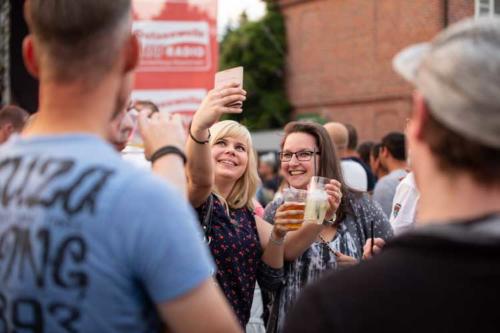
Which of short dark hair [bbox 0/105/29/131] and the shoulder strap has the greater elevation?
short dark hair [bbox 0/105/29/131]

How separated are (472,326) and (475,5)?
21.2 metres

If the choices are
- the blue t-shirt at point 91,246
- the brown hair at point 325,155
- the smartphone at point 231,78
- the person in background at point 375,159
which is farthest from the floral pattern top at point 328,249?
the person in background at point 375,159

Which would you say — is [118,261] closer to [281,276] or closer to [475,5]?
[281,276]

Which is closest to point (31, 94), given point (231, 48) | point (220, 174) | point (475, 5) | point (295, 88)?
point (220, 174)

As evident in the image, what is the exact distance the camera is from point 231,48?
34.2m

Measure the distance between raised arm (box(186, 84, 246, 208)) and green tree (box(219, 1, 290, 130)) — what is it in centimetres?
2911

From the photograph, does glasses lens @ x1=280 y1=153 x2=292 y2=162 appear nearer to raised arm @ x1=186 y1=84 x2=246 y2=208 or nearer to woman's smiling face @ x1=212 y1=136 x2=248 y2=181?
woman's smiling face @ x1=212 y1=136 x2=248 y2=181

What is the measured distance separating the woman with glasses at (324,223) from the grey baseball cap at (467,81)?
7.01 ft

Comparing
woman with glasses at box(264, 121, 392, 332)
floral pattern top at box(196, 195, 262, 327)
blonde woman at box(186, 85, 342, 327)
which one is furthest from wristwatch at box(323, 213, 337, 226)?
floral pattern top at box(196, 195, 262, 327)

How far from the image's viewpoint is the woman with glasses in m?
3.71

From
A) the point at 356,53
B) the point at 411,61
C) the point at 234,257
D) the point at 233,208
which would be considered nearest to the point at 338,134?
the point at 233,208

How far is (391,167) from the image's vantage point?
271 inches

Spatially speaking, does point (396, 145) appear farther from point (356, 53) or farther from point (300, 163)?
point (356, 53)

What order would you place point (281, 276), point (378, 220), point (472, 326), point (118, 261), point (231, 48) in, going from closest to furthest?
point (472, 326)
point (118, 261)
point (281, 276)
point (378, 220)
point (231, 48)
